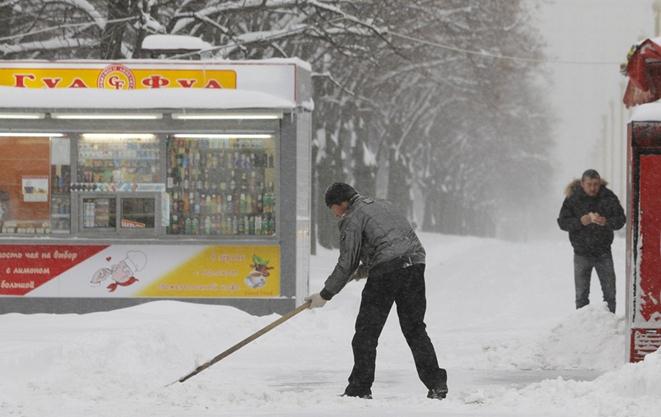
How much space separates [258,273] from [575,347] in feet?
17.0

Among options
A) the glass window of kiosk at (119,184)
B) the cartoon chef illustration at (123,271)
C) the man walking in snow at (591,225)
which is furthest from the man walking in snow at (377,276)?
the glass window of kiosk at (119,184)

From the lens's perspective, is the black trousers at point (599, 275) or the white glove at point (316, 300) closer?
the white glove at point (316, 300)

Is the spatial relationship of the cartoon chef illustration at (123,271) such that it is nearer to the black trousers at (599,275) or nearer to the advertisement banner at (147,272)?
the advertisement banner at (147,272)

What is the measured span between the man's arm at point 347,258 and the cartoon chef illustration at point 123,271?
7379mm

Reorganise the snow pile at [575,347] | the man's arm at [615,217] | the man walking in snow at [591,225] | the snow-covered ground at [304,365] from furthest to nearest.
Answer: the man walking in snow at [591,225] < the man's arm at [615,217] < the snow pile at [575,347] < the snow-covered ground at [304,365]

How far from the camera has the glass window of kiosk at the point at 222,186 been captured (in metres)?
16.5

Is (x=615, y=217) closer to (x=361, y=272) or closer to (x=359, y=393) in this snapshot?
(x=361, y=272)

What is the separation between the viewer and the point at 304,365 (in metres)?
12.0

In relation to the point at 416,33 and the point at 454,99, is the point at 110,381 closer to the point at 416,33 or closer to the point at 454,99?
the point at 416,33

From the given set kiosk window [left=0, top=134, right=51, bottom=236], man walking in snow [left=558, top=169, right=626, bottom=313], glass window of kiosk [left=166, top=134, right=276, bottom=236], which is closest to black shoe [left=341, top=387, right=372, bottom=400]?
man walking in snow [left=558, top=169, right=626, bottom=313]

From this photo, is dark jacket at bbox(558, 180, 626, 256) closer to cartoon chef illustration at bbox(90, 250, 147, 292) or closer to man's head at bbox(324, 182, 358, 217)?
man's head at bbox(324, 182, 358, 217)

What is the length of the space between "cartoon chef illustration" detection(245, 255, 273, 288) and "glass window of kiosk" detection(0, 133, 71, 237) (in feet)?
7.35

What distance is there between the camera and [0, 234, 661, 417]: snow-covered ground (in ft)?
27.7

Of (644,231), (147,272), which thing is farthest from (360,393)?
(147,272)
